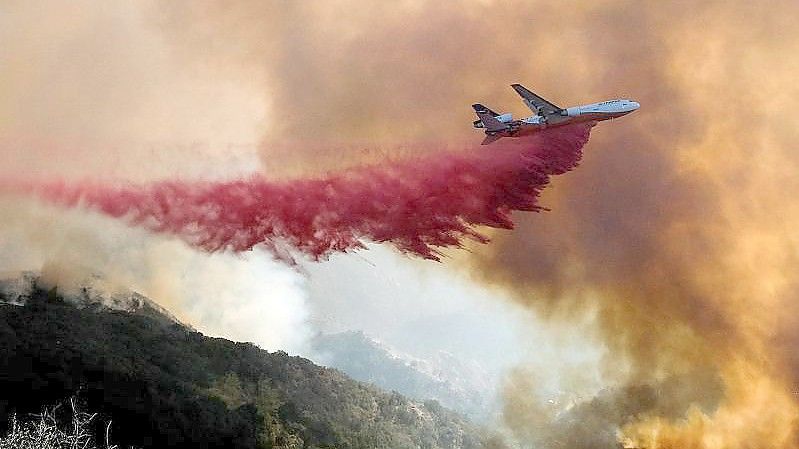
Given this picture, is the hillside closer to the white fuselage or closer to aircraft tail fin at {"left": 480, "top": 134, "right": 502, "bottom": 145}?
→ aircraft tail fin at {"left": 480, "top": 134, "right": 502, "bottom": 145}

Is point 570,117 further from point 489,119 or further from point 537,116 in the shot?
point 489,119

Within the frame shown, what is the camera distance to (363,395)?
196875mm

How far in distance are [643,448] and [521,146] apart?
30.9 metres

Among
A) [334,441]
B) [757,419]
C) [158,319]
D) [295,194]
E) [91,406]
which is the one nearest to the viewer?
[757,419]

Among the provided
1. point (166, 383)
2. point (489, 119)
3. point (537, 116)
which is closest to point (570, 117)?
point (537, 116)

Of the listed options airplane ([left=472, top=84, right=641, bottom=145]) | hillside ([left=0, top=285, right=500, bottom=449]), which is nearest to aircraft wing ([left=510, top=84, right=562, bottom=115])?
airplane ([left=472, top=84, right=641, bottom=145])

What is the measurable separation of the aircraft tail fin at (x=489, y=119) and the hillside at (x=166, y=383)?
68.6 m

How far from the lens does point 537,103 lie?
65.2 metres

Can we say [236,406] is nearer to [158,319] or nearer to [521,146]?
[158,319]

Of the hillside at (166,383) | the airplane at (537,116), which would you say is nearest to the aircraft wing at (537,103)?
the airplane at (537,116)

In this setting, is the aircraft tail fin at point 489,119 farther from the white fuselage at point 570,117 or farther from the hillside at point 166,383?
the hillside at point 166,383

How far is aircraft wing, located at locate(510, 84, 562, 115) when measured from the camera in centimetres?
6506

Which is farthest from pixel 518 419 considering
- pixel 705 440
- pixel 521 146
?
pixel 521 146

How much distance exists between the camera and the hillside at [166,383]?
106 m
